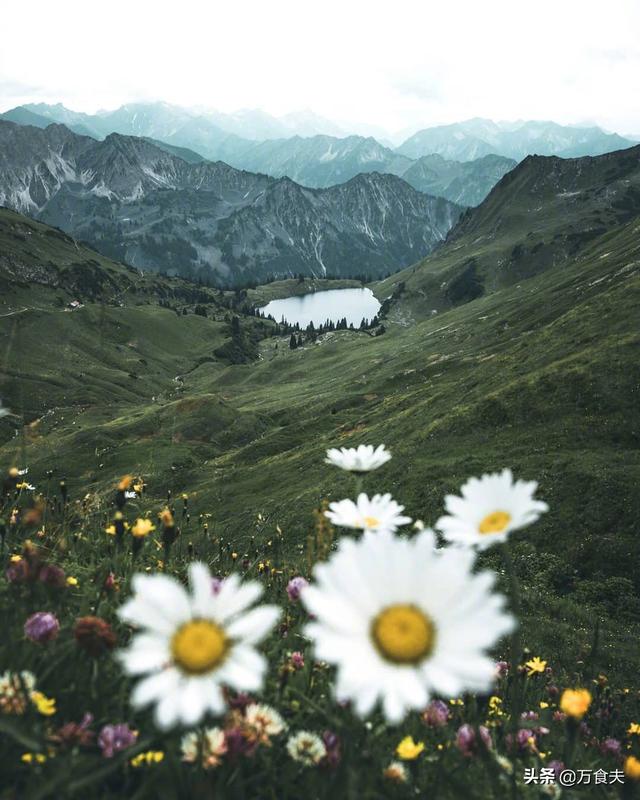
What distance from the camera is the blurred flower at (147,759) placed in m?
2.66

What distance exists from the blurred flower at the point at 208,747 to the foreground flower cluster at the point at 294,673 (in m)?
0.01

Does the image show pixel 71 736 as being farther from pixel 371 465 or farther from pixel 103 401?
pixel 103 401

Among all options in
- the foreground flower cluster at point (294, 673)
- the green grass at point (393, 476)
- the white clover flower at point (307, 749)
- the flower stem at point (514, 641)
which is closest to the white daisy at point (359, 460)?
the foreground flower cluster at point (294, 673)

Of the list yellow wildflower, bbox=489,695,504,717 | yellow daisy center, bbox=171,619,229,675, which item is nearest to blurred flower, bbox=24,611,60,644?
yellow daisy center, bbox=171,619,229,675

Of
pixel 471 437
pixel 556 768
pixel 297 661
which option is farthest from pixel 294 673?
pixel 471 437

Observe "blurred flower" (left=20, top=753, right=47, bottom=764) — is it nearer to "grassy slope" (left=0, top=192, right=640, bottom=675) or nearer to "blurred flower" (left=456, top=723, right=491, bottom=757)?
"blurred flower" (left=456, top=723, right=491, bottom=757)

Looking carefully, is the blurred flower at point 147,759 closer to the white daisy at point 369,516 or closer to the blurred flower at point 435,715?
the white daisy at point 369,516

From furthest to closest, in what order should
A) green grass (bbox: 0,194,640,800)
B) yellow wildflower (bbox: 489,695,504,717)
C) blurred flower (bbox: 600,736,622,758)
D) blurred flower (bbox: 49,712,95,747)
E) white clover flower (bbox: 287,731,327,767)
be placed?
blurred flower (bbox: 600,736,622,758), yellow wildflower (bbox: 489,695,504,717), green grass (bbox: 0,194,640,800), white clover flower (bbox: 287,731,327,767), blurred flower (bbox: 49,712,95,747)

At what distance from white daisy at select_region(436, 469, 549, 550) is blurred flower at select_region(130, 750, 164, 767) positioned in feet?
5.96

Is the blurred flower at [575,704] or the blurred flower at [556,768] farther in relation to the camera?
the blurred flower at [556,768]

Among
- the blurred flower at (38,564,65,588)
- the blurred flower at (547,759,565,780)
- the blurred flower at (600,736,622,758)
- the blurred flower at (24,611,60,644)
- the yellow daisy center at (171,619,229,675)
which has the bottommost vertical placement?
the blurred flower at (600,736,622,758)

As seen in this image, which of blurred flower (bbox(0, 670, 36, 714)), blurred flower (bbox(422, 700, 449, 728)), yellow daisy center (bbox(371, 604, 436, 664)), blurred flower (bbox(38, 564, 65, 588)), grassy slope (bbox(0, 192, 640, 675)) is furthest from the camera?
grassy slope (bbox(0, 192, 640, 675))

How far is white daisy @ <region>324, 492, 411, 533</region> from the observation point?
319 cm

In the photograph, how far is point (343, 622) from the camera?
6.22 ft
